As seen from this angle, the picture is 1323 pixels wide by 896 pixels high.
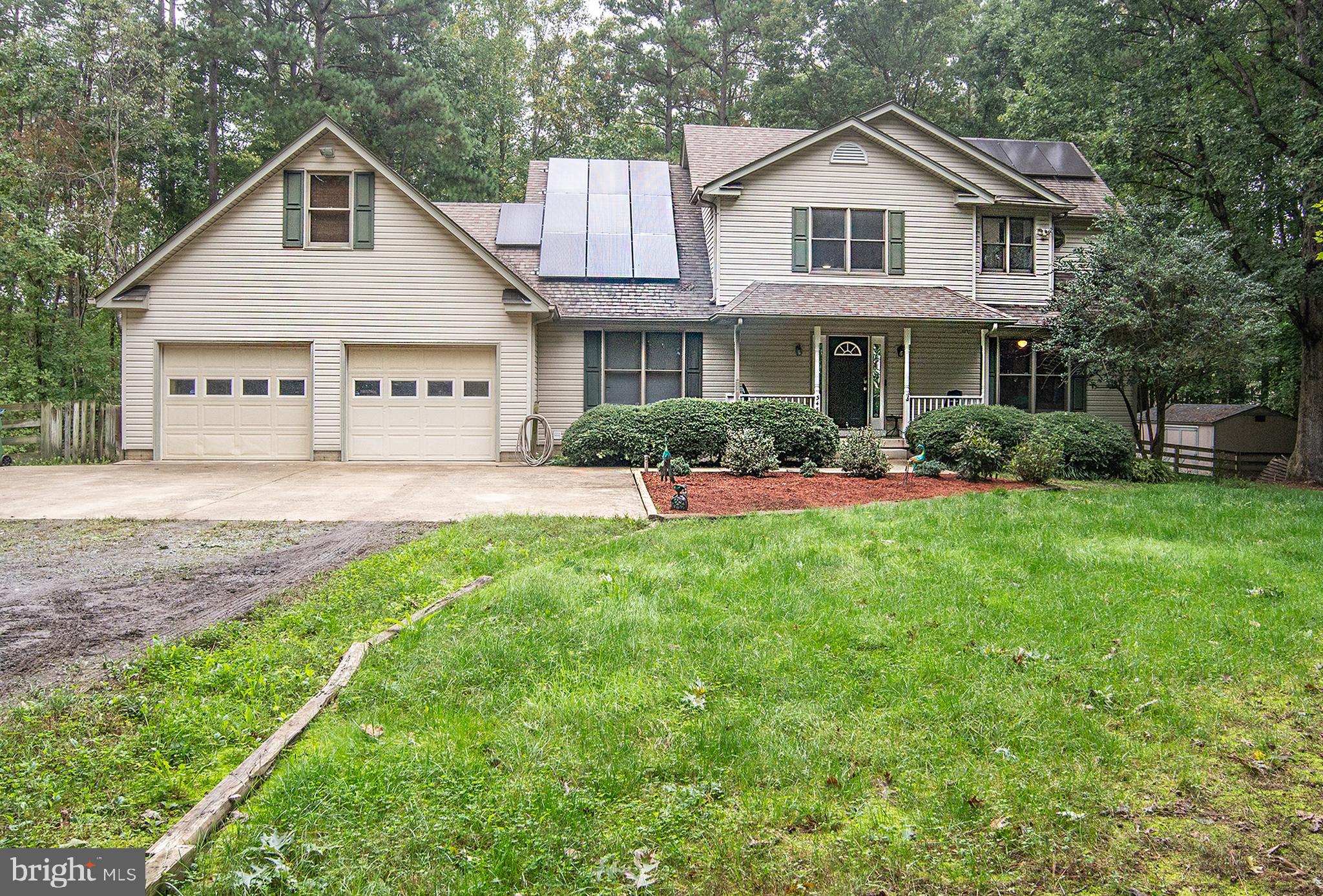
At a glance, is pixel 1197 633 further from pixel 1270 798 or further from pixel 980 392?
pixel 980 392

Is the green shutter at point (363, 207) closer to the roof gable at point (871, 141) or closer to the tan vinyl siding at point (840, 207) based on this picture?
the roof gable at point (871, 141)

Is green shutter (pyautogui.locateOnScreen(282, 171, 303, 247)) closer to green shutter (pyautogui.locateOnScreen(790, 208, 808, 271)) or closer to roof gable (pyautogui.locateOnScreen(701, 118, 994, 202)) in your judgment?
roof gable (pyautogui.locateOnScreen(701, 118, 994, 202))

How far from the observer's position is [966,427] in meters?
14.7

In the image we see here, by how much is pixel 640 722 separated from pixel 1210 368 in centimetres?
1521

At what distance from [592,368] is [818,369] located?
15.9 ft

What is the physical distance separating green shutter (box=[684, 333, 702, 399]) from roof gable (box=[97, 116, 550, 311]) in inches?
140

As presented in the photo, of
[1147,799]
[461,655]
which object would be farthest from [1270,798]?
[461,655]

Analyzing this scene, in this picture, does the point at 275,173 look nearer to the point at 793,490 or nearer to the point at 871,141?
the point at 793,490

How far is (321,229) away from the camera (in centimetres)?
1627

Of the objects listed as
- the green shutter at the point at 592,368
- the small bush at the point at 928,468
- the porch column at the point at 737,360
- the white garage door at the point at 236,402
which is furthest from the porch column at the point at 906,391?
→ the white garage door at the point at 236,402

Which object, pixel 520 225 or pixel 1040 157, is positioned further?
pixel 1040 157

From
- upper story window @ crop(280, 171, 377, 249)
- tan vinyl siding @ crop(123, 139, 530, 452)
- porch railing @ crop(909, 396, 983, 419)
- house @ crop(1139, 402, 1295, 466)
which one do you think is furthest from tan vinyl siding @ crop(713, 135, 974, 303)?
upper story window @ crop(280, 171, 377, 249)

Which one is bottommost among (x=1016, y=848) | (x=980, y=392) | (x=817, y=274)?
(x=1016, y=848)

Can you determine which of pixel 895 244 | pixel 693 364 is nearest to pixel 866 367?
pixel 895 244
